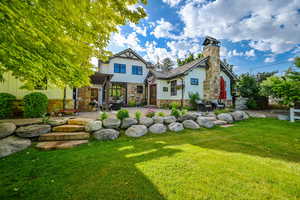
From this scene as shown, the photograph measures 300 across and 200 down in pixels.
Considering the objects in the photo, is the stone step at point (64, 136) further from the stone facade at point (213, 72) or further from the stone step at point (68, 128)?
the stone facade at point (213, 72)

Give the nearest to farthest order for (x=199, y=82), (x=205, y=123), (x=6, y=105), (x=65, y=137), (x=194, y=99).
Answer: (x=65, y=137)
(x=6, y=105)
(x=205, y=123)
(x=194, y=99)
(x=199, y=82)

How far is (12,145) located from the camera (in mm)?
3148

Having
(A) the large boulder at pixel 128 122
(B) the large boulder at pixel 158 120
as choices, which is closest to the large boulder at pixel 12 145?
(A) the large boulder at pixel 128 122

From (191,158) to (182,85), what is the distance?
9.53m

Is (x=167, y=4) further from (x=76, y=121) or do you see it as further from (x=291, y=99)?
(x=291, y=99)

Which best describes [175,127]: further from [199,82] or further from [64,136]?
[199,82]

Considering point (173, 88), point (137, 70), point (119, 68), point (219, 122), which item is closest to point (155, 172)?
point (219, 122)

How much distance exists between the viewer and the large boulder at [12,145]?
2.90 meters

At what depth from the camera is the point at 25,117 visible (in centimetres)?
505

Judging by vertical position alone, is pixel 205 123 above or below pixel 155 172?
above

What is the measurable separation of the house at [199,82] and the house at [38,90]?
28.4ft

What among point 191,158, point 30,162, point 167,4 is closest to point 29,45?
point 30,162

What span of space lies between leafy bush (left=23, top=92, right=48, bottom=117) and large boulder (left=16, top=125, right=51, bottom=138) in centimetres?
178

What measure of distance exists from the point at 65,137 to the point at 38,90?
4082 millimetres
